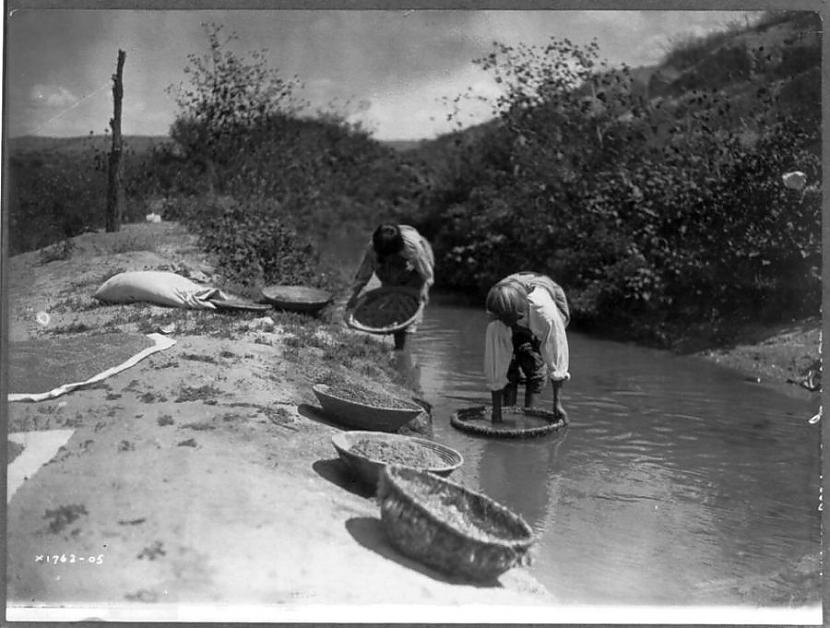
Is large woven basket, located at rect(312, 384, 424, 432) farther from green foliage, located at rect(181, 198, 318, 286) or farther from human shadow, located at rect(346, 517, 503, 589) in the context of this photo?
green foliage, located at rect(181, 198, 318, 286)

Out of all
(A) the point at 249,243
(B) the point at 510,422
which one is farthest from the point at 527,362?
(A) the point at 249,243

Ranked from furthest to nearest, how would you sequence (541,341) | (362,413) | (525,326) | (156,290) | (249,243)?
(249,243) < (156,290) < (525,326) < (541,341) < (362,413)

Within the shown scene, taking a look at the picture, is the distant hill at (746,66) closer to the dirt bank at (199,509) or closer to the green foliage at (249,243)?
the green foliage at (249,243)

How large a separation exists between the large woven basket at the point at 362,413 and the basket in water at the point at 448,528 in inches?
36.9

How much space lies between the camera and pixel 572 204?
35.8 feet

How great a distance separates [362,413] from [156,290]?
2.70 m

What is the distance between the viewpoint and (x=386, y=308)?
8070 mm

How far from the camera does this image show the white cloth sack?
24.0 ft

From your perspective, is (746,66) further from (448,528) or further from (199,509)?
(199,509)

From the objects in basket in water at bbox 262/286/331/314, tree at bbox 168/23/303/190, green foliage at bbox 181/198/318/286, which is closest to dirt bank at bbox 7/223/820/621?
basket in water at bbox 262/286/331/314

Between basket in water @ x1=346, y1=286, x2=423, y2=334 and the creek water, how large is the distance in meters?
A: 0.53

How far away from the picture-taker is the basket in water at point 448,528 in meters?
4.06

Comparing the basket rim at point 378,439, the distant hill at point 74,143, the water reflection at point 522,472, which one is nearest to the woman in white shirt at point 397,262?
the water reflection at point 522,472

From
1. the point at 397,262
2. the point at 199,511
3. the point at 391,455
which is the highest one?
the point at 397,262
